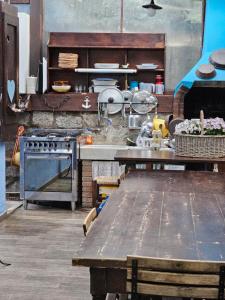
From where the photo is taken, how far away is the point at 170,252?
2109 mm

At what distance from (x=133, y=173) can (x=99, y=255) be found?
7.12 ft

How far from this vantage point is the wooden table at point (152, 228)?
2082 mm

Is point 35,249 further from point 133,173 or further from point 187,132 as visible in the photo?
point 187,132

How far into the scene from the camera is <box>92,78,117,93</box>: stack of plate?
23.9 feet

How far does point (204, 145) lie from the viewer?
436cm

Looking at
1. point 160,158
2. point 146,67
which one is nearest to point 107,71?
point 146,67

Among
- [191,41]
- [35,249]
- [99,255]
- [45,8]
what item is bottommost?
[35,249]

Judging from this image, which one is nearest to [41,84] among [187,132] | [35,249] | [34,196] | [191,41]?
[34,196]

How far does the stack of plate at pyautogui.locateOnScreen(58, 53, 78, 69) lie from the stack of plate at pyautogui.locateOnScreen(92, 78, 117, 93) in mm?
393

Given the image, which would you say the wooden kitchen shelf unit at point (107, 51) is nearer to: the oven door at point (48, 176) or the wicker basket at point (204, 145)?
the oven door at point (48, 176)

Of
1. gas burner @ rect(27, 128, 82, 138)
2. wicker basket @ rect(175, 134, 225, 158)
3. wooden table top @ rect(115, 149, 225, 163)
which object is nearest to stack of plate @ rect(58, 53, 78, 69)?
gas burner @ rect(27, 128, 82, 138)

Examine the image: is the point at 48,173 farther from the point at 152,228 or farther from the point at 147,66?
the point at 152,228

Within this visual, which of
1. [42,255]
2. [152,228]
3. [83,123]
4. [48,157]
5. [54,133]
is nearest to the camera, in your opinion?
[152,228]

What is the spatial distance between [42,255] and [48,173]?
6.76 feet
